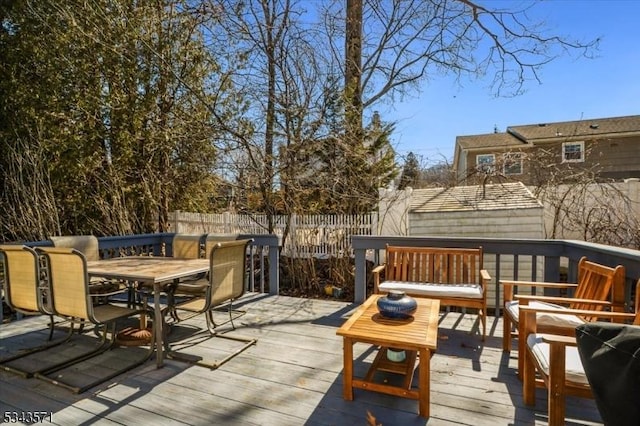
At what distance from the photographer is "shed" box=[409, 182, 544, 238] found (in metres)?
6.07

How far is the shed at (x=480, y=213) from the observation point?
Result: 6.07 m

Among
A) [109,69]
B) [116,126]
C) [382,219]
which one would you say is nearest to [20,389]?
[382,219]

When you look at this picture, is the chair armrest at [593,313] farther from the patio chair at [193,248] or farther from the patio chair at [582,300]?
the patio chair at [193,248]

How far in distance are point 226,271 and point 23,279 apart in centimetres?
152

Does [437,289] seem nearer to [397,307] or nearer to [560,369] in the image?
[397,307]

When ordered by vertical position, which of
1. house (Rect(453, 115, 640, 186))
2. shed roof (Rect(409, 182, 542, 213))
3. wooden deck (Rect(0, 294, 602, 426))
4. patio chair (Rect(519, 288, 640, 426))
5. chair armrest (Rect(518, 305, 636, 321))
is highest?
house (Rect(453, 115, 640, 186))

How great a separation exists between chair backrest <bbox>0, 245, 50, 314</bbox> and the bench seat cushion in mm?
2801

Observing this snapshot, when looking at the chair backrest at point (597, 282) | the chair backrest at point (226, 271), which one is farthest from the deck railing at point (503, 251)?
the chair backrest at point (226, 271)

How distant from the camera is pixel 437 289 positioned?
327cm

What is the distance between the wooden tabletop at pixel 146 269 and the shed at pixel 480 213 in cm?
446

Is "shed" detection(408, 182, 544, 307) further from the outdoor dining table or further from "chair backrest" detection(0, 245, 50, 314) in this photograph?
"chair backrest" detection(0, 245, 50, 314)

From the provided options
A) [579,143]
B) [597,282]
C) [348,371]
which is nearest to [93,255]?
[348,371]

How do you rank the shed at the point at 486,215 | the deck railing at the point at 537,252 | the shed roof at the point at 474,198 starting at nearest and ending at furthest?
the deck railing at the point at 537,252 < the shed at the point at 486,215 < the shed roof at the point at 474,198

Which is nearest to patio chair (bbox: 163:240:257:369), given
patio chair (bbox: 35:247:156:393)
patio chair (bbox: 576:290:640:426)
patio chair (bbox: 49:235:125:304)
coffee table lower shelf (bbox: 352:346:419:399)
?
patio chair (bbox: 35:247:156:393)
